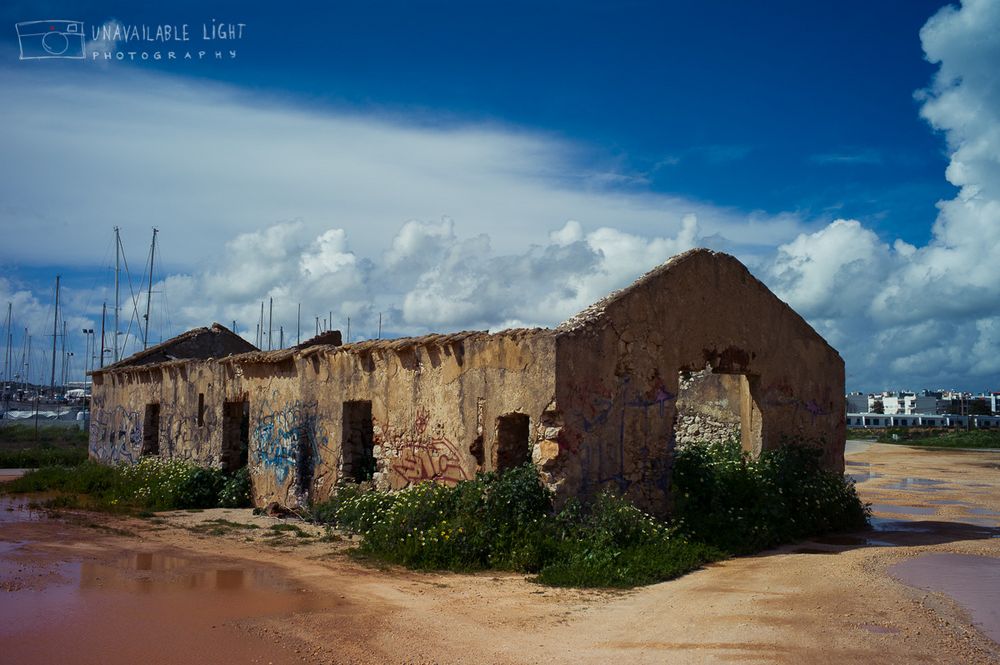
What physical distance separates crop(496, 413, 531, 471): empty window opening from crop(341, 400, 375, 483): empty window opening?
326 cm

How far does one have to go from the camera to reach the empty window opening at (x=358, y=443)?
13.7m

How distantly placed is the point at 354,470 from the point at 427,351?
302 cm

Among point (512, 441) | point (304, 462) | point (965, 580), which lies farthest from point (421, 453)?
point (965, 580)

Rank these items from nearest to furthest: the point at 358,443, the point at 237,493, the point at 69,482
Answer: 1. the point at 358,443
2. the point at 237,493
3. the point at 69,482

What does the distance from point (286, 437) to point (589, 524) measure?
707cm

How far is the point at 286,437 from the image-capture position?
14.9 m

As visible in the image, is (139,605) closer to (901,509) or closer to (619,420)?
Result: (619,420)

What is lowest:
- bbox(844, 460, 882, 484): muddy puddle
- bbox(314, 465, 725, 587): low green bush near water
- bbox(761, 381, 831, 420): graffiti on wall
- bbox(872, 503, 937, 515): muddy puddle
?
bbox(844, 460, 882, 484): muddy puddle

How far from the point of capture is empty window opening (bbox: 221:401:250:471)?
17.0m

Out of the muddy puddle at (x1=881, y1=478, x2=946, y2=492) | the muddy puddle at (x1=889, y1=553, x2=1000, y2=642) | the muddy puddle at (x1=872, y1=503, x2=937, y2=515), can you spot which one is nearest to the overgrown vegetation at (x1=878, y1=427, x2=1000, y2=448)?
the muddy puddle at (x1=881, y1=478, x2=946, y2=492)

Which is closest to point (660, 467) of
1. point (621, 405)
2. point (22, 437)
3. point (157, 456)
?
point (621, 405)

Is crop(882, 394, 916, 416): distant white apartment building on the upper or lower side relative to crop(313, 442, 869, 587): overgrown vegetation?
upper

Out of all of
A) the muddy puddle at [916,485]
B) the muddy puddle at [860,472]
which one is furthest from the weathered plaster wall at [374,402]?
the muddy puddle at [860,472]

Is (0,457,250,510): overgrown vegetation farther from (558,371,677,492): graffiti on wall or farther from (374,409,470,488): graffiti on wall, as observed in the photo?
(558,371,677,492): graffiti on wall
